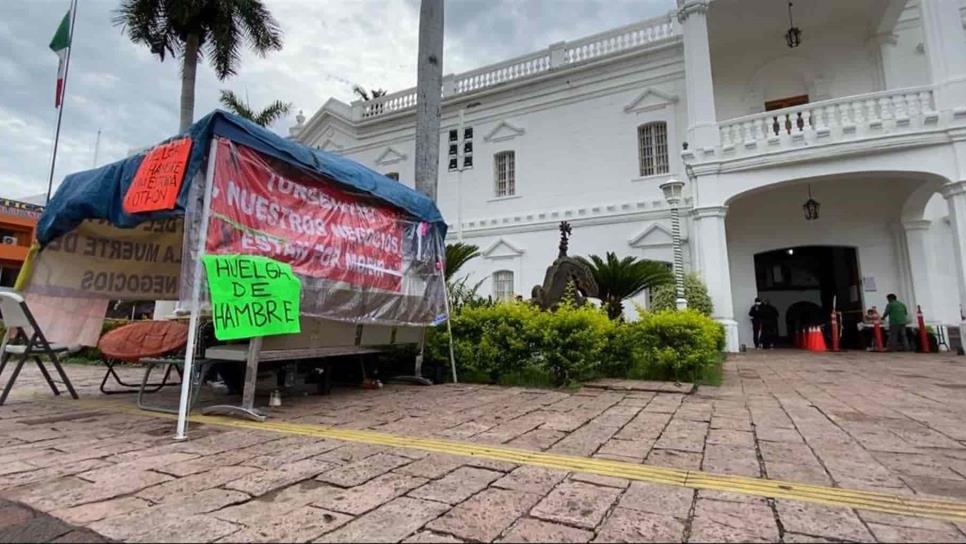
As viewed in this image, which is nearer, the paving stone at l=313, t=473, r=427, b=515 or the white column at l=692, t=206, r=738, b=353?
the paving stone at l=313, t=473, r=427, b=515

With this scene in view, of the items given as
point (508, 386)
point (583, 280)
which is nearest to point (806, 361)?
point (583, 280)

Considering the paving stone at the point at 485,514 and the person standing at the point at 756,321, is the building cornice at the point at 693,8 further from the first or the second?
the paving stone at the point at 485,514

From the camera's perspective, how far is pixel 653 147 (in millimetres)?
13531

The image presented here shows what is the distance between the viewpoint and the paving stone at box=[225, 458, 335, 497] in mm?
2213

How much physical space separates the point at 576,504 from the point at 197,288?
303cm

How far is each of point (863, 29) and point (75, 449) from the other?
17.0 meters

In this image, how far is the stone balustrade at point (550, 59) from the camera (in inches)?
539

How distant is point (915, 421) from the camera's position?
3703mm

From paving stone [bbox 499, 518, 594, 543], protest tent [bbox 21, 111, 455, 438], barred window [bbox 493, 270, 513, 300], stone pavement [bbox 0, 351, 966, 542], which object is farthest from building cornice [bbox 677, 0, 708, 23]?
paving stone [bbox 499, 518, 594, 543]

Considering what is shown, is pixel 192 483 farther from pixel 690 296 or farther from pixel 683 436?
pixel 690 296

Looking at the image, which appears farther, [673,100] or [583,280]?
[673,100]

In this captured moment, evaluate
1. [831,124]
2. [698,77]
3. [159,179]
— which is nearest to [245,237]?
[159,179]

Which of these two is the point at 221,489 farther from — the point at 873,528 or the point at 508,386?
the point at 508,386

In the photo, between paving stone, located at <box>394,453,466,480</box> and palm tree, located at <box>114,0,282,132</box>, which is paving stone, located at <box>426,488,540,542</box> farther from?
palm tree, located at <box>114,0,282,132</box>
